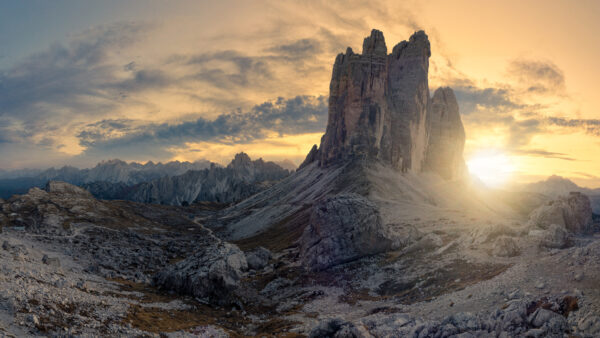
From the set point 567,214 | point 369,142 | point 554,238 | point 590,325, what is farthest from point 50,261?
point 369,142

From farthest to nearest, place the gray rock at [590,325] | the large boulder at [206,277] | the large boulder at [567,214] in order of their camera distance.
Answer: the large boulder at [567,214] < the large boulder at [206,277] < the gray rock at [590,325]

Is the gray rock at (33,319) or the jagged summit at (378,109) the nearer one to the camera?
the gray rock at (33,319)

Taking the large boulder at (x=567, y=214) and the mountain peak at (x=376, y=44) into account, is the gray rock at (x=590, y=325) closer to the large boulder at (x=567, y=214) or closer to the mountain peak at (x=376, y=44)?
the large boulder at (x=567, y=214)

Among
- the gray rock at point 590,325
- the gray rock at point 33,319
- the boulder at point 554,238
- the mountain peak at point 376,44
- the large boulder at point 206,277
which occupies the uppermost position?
the mountain peak at point 376,44

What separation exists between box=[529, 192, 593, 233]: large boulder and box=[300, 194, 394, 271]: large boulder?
32.6m

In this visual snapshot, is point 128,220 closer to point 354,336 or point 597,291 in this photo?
point 354,336

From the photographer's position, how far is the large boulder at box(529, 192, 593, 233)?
238 feet

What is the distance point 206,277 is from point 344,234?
2697 cm

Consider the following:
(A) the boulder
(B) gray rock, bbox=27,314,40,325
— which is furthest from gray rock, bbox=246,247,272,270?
(B) gray rock, bbox=27,314,40,325

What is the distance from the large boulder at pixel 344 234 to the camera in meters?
61.9

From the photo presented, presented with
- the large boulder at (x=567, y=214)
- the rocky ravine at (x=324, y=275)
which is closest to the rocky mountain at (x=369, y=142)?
the rocky ravine at (x=324, y=275)

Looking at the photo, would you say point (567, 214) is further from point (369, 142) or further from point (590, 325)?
point (369, 142)

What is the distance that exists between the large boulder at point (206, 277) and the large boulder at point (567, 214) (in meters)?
59.7

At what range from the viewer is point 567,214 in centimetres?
7856
